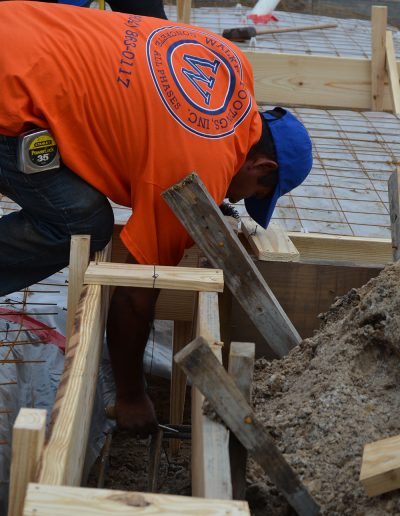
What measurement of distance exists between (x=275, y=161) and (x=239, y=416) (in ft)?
4.61

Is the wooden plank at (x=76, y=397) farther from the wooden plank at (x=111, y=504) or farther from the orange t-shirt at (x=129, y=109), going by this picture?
the orange t-shirt at (x=129, y=109)

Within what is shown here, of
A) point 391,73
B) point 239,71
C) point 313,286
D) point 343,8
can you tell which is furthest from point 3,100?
point 343,8

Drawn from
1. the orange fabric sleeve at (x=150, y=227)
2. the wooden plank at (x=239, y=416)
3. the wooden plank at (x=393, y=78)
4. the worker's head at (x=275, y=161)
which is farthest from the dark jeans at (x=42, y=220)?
the wooden plank at (x=393, y=78)

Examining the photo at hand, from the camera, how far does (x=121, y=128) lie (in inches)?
109

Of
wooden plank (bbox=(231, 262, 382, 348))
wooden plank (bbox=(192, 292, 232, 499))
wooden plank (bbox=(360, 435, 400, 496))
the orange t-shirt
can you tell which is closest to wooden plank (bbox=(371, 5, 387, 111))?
wooden plank (bbox=(231, 262, 382, 348))

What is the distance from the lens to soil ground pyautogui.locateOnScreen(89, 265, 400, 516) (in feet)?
7.10

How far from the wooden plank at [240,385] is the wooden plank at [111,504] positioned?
0.49 m

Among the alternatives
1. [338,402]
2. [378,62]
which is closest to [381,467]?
[338,402]

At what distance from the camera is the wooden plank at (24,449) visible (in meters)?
1.58

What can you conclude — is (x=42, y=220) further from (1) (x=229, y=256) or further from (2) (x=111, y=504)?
(2) (x=111, y=504)

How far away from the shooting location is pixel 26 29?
2.82 m

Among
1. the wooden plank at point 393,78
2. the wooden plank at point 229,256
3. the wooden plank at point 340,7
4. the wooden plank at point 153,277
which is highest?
the wooden plank at point 340,7

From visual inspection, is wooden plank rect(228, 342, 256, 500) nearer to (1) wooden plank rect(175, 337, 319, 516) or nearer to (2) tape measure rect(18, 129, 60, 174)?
(1) wooden plank rect(175, 337, 319, 516)

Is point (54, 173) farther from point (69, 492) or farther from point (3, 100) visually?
point (69, 492)
